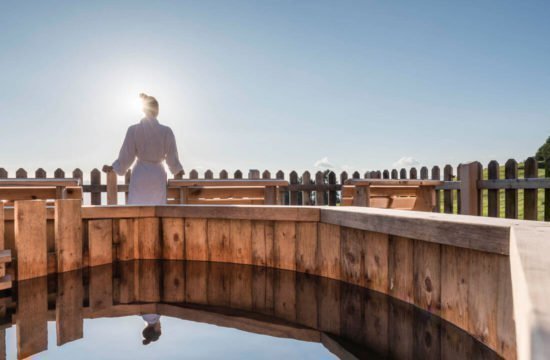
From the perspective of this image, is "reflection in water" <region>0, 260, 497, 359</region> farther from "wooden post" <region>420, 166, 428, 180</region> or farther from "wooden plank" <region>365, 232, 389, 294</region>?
"wooden post" <region>420, 166, 428, 180</region>

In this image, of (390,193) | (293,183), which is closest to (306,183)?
(293,183)

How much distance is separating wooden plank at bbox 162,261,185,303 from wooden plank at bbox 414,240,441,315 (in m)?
1.60

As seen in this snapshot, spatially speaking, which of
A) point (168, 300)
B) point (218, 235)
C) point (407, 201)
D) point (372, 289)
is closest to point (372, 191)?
point (407, 201)

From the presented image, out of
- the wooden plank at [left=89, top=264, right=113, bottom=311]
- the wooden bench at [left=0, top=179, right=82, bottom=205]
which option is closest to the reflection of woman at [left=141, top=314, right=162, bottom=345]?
the wooden plank at [left=89, top=264, right=113, bottom=311]

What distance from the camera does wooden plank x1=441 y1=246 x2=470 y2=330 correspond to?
207 centimetres

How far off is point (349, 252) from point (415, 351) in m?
1.01

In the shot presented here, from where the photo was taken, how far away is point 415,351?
6.75ft

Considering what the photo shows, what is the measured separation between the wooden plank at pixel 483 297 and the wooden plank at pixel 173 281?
187cm

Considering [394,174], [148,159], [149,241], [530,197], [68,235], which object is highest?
[148,159]

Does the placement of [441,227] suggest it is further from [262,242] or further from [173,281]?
[173,281]

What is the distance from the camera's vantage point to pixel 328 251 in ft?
10.5

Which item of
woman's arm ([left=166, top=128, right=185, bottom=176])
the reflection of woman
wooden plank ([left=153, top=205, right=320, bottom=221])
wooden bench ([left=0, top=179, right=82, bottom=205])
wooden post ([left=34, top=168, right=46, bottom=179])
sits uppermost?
woman's arm ([left=166, top=128, right=185, bottom=176])

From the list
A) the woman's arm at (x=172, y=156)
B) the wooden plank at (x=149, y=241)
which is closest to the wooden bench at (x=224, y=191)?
the woman's arm at (x=172, y=156)

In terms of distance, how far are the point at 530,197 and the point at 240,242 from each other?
4755 millimetres
